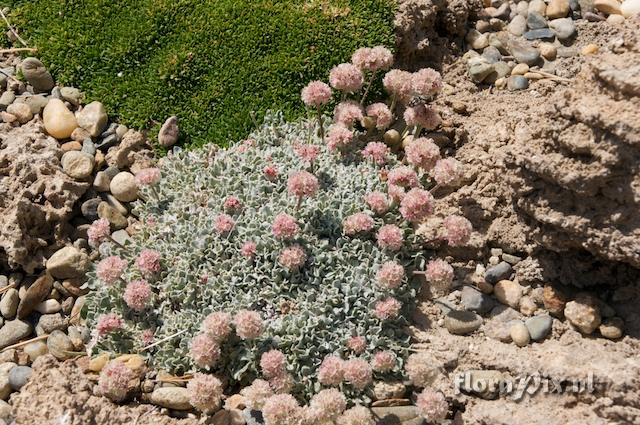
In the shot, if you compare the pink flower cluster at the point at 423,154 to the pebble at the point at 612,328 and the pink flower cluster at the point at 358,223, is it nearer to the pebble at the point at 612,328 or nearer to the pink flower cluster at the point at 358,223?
the pink flower cluster at the point at 358,223

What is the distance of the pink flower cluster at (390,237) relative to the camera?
441 centimetres

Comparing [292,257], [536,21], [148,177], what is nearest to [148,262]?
[148,177]

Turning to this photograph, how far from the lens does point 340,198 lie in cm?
483

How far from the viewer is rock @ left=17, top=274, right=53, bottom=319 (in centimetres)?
461

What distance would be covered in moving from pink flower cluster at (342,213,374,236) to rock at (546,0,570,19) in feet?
9.28

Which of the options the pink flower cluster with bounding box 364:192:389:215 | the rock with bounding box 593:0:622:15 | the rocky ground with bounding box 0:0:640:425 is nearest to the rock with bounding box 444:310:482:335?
the rocky ground with bounding box 0:0:640:425

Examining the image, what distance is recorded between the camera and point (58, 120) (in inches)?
208

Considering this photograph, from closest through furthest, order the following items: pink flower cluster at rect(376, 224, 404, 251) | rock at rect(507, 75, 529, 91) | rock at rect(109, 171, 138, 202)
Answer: pink flower cluster at rect(376, 224, 404, 251) → rock at rect(109, 171, 138, 202) → rock at rect(507, 75, 529, 91)

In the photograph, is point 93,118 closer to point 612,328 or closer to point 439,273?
point 439,273

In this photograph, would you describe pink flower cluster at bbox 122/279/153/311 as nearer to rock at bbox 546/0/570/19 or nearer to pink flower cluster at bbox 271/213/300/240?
pink flower cluster at bbox 271/213/300/240

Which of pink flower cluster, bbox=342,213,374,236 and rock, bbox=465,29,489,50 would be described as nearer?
pink flower cluster, bbox=342,213,374,236

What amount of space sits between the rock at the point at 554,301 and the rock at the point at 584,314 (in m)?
0.08

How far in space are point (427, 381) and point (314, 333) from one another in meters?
0.78

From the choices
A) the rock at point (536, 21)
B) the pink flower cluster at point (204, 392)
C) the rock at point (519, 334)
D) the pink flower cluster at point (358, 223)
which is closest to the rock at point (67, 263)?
the pink flower cluster at point (204, 392)
